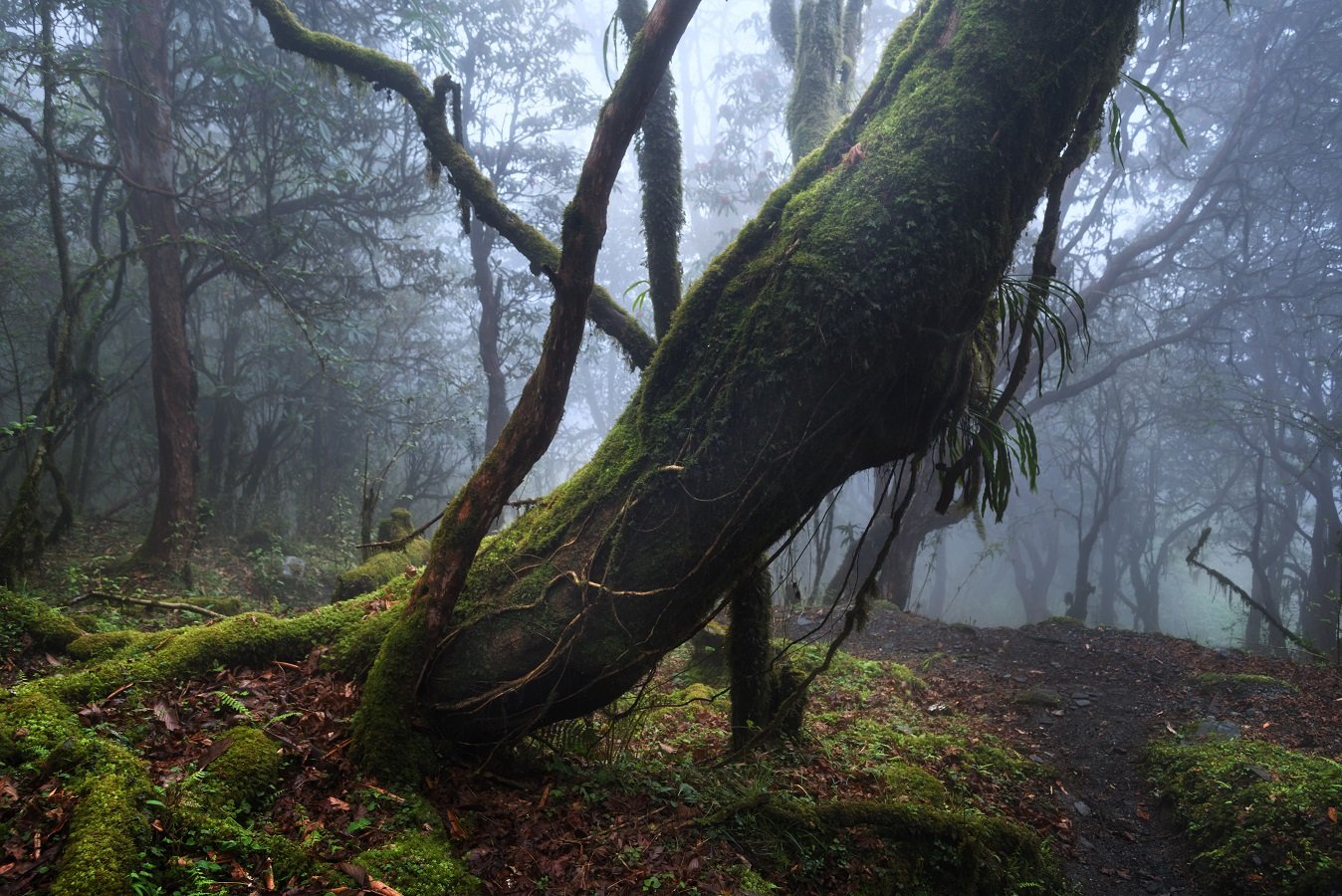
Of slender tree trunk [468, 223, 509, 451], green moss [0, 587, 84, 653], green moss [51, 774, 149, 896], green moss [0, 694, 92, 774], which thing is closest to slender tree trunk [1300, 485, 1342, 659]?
slender tree trunk [468, 223, 509, 451]

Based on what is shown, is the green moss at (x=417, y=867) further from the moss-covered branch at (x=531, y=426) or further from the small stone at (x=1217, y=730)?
the small stone at (x=1217, y=730)

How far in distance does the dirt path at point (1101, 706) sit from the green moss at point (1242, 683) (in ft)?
0.23

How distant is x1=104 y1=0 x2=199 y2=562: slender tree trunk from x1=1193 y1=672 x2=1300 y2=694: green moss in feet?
40.8

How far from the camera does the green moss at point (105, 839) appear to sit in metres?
1.92

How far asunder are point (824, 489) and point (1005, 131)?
165cm

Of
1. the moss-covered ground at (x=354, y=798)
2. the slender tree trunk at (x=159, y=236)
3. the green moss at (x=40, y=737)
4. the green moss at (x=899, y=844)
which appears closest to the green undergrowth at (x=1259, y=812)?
the moss-covered ground at (x=354, y=798)

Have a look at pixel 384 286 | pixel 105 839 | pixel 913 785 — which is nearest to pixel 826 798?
pixel 913 785

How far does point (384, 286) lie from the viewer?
552 inches

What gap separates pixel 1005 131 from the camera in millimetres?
2746

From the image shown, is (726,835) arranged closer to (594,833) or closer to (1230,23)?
(594,833)

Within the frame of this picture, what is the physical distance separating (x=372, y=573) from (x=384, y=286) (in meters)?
9.76

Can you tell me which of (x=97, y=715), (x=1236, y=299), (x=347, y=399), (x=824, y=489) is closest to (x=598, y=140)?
(x=824, y=489)

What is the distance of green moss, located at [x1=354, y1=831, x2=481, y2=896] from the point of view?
2416mm

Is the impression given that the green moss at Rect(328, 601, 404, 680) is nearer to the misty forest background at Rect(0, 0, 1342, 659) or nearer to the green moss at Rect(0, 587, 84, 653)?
the green moss at Rect(0, 587, 84, 653)
